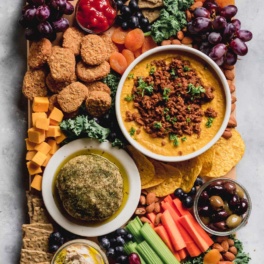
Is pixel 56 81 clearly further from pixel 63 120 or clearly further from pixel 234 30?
pixel 234 30

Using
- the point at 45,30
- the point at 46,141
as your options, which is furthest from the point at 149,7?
the point at 46,141

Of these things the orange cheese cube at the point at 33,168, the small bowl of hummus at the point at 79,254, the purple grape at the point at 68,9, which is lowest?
the small bowl of hummus at the point at 79,254

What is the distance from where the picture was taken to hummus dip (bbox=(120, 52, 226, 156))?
2703mm

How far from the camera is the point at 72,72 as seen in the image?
2.71 m

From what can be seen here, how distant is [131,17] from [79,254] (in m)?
1.12

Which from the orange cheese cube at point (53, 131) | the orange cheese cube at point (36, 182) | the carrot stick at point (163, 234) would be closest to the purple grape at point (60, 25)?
the orange cheese cube at point (53, 131)

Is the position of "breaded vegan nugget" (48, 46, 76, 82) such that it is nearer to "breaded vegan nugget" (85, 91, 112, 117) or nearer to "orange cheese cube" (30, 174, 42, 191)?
"breaded vegan nugget" (85, 91, 112, 117)

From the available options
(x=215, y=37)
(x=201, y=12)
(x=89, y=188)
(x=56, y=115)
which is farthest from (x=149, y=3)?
(x=89, y=188)

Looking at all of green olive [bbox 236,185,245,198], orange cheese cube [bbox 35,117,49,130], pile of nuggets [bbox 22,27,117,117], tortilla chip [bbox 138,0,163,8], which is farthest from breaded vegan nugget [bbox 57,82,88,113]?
green olive [bbox 236,185,245,198]

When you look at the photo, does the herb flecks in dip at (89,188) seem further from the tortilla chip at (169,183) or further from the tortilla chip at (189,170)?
the tortilla chip at (189,170)

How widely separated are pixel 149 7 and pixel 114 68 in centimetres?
34

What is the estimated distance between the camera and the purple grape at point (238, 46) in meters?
2.75

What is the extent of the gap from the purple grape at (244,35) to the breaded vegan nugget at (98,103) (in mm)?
678

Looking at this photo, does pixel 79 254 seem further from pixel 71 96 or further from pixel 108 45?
pixel 108 45
